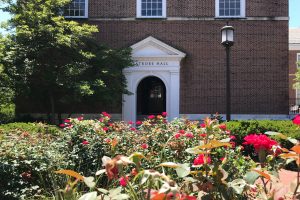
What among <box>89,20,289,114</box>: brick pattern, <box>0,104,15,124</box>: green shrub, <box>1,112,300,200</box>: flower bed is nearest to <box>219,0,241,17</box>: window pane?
<box>89,20,289,114</box>: brick pattern

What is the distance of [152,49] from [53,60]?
16.3 ft

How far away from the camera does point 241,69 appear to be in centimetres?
1781

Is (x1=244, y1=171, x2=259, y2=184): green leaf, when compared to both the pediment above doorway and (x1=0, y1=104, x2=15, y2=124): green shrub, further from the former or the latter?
(x1=0, y1=104, x2=15, y2=124): green shrub

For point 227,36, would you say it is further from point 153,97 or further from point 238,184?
point 153,97

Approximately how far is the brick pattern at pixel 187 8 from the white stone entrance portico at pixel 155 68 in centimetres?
182

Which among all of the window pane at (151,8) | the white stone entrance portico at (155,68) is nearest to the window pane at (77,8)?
the window pane at (151,8)

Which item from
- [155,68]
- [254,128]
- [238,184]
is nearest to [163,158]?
[238,184]

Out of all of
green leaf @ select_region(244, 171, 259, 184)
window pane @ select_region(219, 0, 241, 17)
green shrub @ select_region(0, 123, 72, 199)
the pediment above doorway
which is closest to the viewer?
green leaf @ select_region(244, 171, 259, 184)

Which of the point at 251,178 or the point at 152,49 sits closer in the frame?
the point at 251,178

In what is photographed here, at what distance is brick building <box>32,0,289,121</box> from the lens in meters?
17.8

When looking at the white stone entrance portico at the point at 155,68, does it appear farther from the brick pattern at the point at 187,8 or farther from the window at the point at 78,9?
the window at the point at 78,9

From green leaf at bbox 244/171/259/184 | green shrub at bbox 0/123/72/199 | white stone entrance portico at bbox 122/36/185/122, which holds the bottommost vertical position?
green shrub at bbox 0/123/72/199

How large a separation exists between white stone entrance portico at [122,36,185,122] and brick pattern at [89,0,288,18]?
1821 mm

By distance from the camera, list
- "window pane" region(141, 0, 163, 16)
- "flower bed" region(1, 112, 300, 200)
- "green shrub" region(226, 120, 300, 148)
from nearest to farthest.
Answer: "flower bed" region(1, 112, 300, 200)
"green shrub" region(226, 120, 300, 148)
"window pane" region(141, 0, 163, 16)
